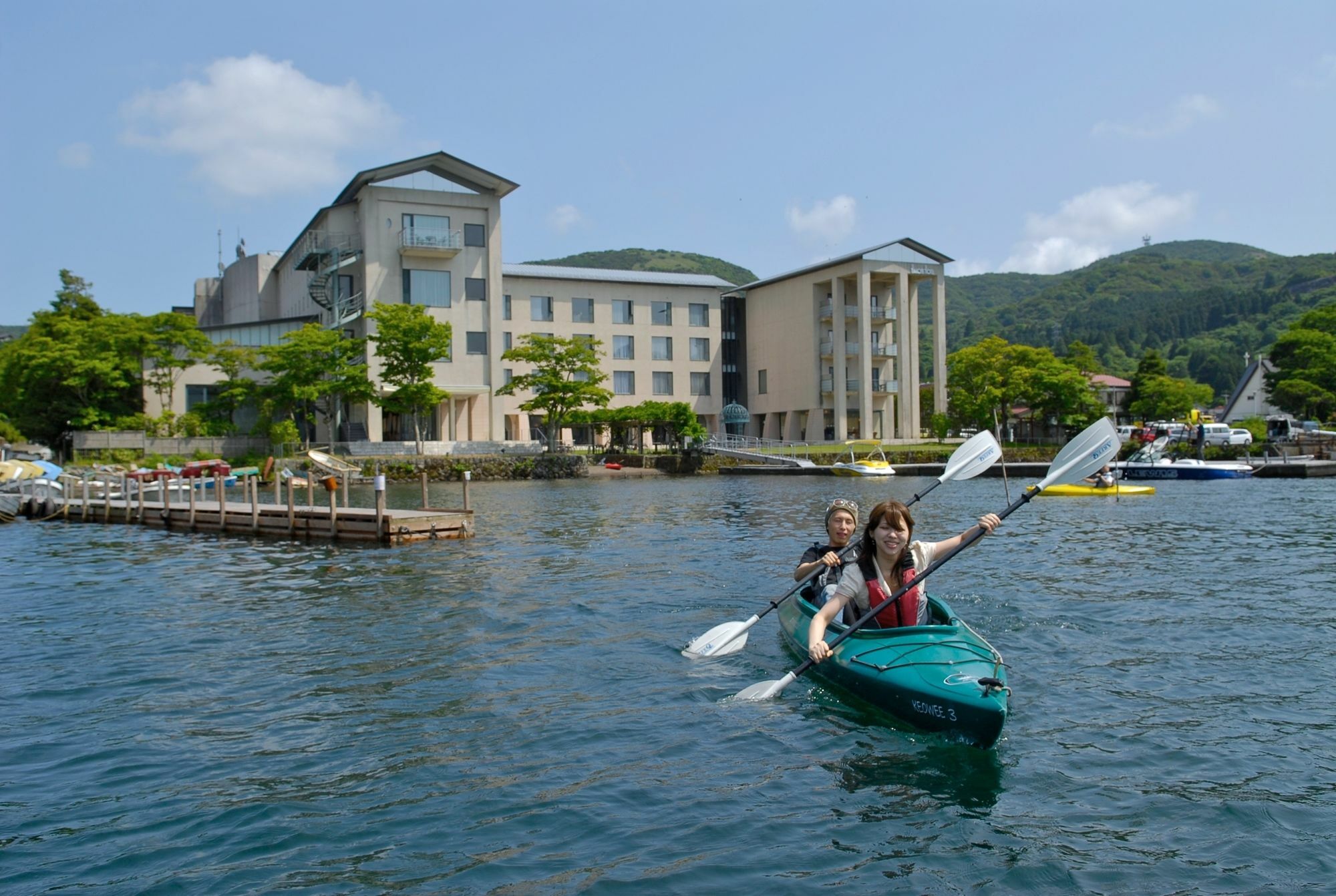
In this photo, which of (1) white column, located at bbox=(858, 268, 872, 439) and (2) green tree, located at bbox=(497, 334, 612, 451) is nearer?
(2) green tree, located at bbox=(497, 334, 612, 451)

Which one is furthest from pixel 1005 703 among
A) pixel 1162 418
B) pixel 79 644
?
pixel 1162 418

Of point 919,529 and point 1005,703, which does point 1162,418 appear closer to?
point 919,529

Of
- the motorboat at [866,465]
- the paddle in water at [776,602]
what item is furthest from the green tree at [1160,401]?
the paddle in water at [776,602]

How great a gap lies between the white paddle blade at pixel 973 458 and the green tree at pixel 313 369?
4553 cm

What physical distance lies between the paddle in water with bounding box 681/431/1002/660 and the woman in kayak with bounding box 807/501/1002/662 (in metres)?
1.78

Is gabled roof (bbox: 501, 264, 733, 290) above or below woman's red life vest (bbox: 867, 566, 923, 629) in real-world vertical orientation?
above

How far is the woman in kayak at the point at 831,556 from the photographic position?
33.7 ft

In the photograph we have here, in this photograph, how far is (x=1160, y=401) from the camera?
75500 millimetres

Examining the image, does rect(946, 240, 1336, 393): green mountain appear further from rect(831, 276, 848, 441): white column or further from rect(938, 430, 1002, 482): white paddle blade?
rect(938, 430, 1002, 482): white paddle blade

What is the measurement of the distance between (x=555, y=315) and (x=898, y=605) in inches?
2453

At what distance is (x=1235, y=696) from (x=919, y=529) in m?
15.3

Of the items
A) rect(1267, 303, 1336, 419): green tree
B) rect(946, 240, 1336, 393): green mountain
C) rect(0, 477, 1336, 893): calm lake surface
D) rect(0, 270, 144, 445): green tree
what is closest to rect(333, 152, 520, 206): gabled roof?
rect(0, 270, 144, 445): green tree

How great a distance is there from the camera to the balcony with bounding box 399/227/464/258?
55.5 meters

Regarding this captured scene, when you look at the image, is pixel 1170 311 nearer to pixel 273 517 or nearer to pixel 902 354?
pixel 902 354
